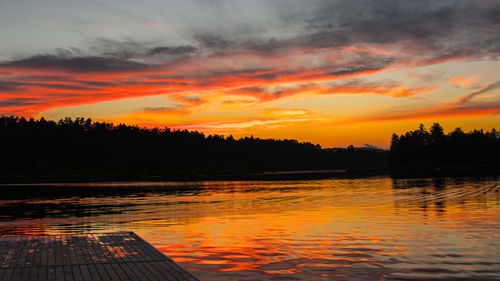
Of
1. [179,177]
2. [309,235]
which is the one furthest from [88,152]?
[309,235]

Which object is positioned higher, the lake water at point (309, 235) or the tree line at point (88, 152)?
the tree line at point (88, 152)

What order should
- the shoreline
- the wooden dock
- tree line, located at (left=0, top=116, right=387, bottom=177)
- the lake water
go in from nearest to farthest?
the wooden dock, the lake water, the shoreline, tree line, located at (left=0, top=116, right=387, bottom=177)

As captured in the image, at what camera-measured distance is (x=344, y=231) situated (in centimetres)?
2081

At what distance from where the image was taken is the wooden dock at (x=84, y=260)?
11031 mm

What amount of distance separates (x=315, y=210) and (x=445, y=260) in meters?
16.8

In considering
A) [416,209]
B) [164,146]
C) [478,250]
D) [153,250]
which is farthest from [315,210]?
[164,146]

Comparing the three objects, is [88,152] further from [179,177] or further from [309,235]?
[309,235]

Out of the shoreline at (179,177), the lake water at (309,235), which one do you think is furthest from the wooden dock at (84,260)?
the shoreline at (179,177)

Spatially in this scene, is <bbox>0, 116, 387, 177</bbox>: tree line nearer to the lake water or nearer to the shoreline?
the shoreline

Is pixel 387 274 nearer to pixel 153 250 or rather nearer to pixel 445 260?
pixel 445 260

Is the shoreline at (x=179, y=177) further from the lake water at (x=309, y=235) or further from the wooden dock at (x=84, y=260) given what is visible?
the wooden dock at (x=84, y=260)

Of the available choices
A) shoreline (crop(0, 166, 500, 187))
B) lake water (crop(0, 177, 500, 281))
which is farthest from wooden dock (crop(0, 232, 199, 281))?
shoreline (crop(0, 166, 500, 187))

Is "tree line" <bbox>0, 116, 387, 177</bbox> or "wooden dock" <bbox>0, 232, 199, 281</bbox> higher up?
"tree line" <bbox>0, 116, 387, 177</bbox>

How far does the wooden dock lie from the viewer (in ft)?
36.2
